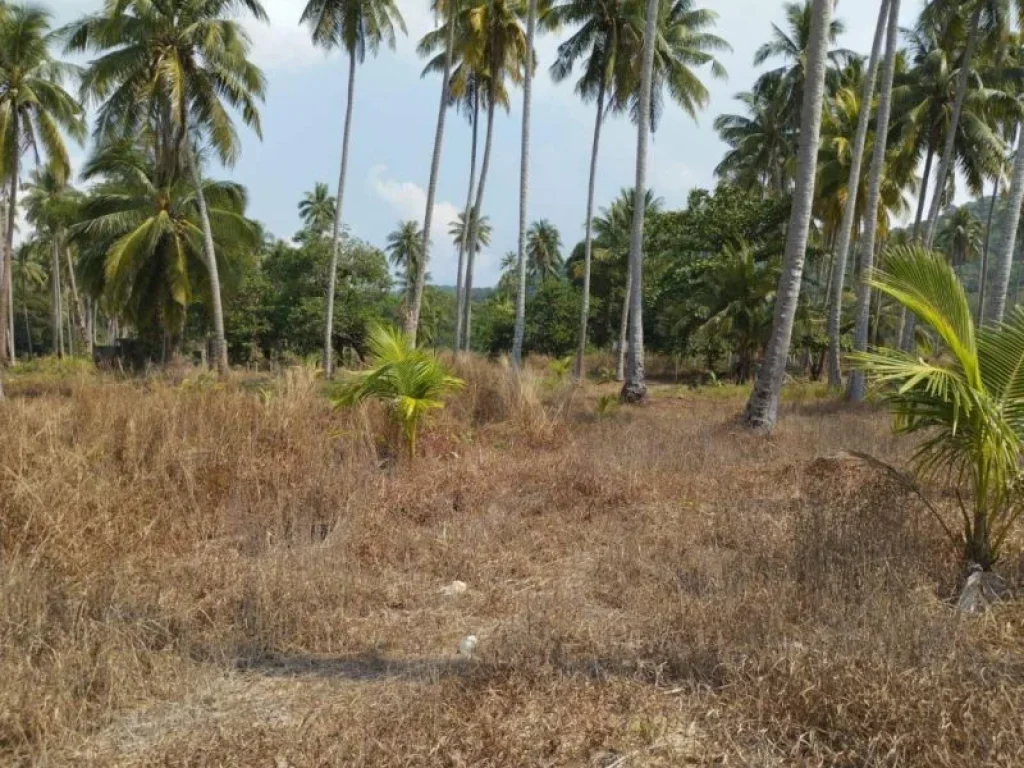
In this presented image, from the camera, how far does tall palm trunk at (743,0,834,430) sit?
10039 millimetres

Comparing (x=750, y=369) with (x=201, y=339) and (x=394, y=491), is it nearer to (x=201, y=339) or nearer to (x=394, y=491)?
(x=394, y=491)

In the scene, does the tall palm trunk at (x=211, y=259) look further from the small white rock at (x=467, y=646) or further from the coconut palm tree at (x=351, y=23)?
the small white rock at (x=467, y=646)

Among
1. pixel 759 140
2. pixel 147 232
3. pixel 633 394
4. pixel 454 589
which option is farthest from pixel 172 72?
pixel 759 140

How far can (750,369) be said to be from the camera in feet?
79.9

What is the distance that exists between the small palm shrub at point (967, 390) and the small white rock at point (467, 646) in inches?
110

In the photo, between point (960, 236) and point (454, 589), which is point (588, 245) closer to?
point (454, 589)

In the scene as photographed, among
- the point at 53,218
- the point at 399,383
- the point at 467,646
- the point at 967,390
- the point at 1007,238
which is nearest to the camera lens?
the point at 467,646

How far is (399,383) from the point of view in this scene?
324 inches

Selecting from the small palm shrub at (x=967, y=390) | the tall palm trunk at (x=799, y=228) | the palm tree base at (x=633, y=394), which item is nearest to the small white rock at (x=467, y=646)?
the small palm shrub at (x=967, y=390)

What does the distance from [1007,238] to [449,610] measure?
11678 millimetres

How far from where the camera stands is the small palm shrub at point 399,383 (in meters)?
7.98

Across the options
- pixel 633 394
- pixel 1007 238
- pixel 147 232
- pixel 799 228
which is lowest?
pixel 633 394

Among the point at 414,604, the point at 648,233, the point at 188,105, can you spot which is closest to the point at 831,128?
the point at 648,233

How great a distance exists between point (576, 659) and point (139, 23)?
20.3 meters
